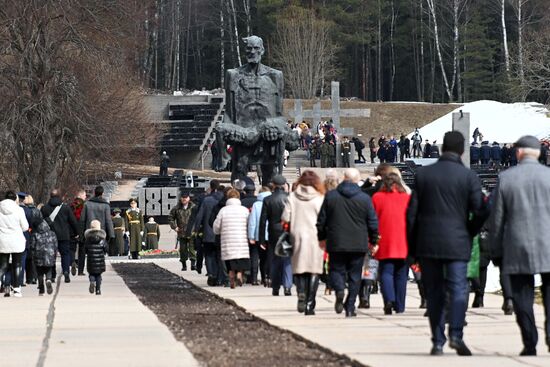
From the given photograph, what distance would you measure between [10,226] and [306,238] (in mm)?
6820

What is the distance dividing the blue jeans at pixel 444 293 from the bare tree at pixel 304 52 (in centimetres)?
10477

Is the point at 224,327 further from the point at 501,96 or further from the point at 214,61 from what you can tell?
the point at 214,61

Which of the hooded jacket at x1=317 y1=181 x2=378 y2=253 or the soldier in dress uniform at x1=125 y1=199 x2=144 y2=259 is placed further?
the soldier in dress uniform at x1=125 y1=199 x2=144 y2=259

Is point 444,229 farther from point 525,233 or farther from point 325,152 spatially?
point 325,152

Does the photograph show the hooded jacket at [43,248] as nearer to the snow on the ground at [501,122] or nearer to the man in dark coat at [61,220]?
the man in dark coat at [61,220]

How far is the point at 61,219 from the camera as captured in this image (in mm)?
30188

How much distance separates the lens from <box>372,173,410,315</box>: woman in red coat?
19.9 meters

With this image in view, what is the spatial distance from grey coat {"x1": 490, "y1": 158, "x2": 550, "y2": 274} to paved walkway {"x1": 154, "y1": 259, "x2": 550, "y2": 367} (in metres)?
0.74

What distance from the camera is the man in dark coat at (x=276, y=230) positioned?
24.3 m

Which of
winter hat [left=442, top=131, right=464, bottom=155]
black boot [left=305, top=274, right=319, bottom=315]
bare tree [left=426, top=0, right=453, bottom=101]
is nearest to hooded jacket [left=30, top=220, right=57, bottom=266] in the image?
black boot [left=305, top=274, right=319, bottom=315]

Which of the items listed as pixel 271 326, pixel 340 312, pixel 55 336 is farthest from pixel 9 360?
pixel 340 312

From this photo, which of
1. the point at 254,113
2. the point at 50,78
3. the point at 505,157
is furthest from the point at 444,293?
the point at 505,157

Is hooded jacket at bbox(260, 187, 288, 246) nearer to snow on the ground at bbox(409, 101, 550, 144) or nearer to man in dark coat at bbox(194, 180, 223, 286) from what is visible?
man in dark coat at bbox(194, 180, 223, 286)

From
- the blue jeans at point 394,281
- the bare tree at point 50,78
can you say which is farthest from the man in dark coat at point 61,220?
the bare tree at point 50,78
